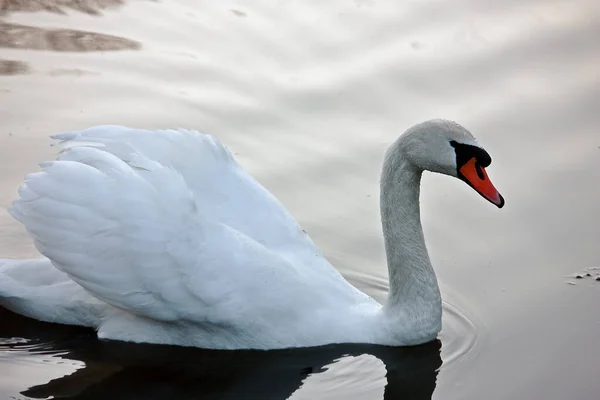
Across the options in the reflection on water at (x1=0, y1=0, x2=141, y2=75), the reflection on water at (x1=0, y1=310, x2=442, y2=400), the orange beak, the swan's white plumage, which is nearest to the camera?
the reflection on water at (x1=0, y1=310, x2=442, y2=400)

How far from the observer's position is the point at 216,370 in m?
Result: 7.41

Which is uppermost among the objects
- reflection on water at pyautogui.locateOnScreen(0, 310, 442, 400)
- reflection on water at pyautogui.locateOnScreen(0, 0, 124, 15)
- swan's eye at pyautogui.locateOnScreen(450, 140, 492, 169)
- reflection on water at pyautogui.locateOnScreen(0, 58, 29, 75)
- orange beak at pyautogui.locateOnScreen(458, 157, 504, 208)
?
reflection on water at pyautogui.locateOnScreen(0, 0, 124, 15)

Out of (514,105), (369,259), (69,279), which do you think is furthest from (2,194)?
(514,105)

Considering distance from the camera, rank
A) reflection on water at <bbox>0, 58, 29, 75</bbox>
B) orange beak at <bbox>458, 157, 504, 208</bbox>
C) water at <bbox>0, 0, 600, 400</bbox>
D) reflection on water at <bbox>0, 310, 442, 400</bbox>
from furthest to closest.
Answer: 1. reflection on water at <bbox>0, 58, 29, 75</bbox>
2. orange beak at <bbox>458, 157, 504, 208</bbox>
3. water at <bbox>0, 0, 600, 400</bbox>
4. reflection on water at <bbox>0, 310, 442, 400</bbox>

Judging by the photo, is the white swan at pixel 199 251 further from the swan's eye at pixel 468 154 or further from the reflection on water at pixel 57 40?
the reflection on water at pixel 57 40

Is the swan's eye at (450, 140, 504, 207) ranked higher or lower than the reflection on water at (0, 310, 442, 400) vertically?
higher

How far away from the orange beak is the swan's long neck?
0.37 m

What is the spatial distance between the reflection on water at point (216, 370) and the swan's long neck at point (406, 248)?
0.28 meters

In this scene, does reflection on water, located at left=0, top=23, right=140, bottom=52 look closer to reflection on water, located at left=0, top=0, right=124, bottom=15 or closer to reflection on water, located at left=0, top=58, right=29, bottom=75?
reflection on water, located at left=0, top=58, right=29, bottom=75

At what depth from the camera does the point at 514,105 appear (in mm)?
10961

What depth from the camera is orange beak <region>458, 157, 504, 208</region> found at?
7531mm

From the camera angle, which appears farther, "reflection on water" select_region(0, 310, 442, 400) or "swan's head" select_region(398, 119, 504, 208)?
"swan's head" select_region(398, 119, 504, 208)

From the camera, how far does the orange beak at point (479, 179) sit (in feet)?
24.7

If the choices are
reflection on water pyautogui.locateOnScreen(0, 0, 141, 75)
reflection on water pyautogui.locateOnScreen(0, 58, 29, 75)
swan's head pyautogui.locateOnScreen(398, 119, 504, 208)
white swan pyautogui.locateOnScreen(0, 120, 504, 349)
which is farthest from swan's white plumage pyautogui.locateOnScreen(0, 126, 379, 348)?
reflection on water pyautogui.locateOnScreen(0, 0, 141, 75)
